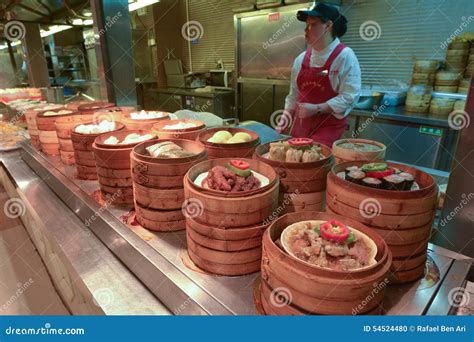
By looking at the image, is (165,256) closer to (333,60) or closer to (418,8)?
(333,60)

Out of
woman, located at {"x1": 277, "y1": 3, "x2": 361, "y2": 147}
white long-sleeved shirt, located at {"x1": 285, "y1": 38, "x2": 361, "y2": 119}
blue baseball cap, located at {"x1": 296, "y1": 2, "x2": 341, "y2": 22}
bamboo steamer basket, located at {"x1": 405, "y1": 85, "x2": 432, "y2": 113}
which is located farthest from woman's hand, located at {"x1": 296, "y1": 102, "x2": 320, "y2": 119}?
bamboo steamer basket, located at {"x1": 405, "y1": 85, "x2": 432, "y2": 113}

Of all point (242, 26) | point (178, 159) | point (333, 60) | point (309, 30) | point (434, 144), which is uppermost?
point (242, 26)

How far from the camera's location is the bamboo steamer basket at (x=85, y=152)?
217 centimetres

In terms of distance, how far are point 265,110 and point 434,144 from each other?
3378 millimetres

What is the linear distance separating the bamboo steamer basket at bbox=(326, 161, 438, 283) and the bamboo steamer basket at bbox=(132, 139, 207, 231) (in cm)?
74

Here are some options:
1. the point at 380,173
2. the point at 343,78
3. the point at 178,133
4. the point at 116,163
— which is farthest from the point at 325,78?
the point at 116,163

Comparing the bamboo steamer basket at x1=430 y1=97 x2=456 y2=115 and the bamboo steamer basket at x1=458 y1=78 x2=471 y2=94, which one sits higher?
the bamboo steamer basket at x1=458 y1=78 x2=471 y2=94

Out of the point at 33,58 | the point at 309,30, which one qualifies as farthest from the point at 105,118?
the point at 33,58

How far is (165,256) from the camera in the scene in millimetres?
1451

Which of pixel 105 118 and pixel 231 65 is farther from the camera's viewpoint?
pixel 231 65

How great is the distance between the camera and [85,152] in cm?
222

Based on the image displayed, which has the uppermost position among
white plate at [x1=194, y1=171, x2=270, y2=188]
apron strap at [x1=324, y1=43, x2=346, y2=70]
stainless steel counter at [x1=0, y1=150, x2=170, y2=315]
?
apron strap at [x1=324, y1=43, x2=346, y2=70]

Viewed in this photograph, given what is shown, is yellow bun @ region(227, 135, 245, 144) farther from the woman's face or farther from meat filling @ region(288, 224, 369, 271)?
the woman's face

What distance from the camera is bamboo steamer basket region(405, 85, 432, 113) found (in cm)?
441
